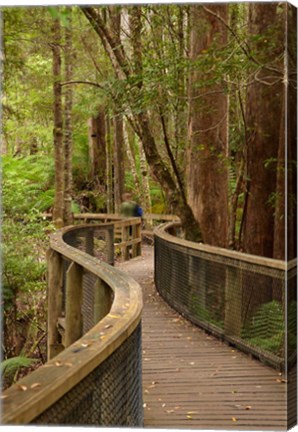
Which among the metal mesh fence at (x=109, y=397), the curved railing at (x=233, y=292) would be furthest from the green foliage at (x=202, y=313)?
the metal mesh fence at (x=109, y=397)

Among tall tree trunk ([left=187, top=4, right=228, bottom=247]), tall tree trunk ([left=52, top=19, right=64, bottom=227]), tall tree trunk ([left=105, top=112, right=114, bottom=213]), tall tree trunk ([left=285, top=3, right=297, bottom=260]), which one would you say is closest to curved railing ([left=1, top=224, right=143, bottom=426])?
tall tree trunk ([left=105, top=112, right=114, bottom=213])

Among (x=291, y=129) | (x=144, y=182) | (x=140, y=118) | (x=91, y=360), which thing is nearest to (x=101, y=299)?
(x=91, y=360)

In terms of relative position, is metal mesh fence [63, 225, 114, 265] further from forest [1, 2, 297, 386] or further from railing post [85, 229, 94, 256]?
forest [1, 2, 297, 386]

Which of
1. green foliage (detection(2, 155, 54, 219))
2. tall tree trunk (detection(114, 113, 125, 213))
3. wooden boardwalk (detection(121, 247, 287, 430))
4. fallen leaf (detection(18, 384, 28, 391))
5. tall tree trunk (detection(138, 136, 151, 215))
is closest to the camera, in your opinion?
fallen leaf (detection(18, 384, 28, 391))

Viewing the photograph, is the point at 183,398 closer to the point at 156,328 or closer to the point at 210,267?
the point at 156,328

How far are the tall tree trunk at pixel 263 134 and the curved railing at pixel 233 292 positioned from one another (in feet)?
0.59

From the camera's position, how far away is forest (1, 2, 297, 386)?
3.72 metres

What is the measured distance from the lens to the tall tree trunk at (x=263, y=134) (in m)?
3.41

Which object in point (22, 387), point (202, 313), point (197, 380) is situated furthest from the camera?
point (202, 313)

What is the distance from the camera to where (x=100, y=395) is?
2.25 meters

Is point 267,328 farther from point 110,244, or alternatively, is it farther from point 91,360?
point 91,360

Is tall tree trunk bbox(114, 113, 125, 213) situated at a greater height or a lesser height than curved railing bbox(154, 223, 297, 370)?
greater

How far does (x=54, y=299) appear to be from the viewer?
4.59 metres

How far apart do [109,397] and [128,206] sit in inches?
72.6
